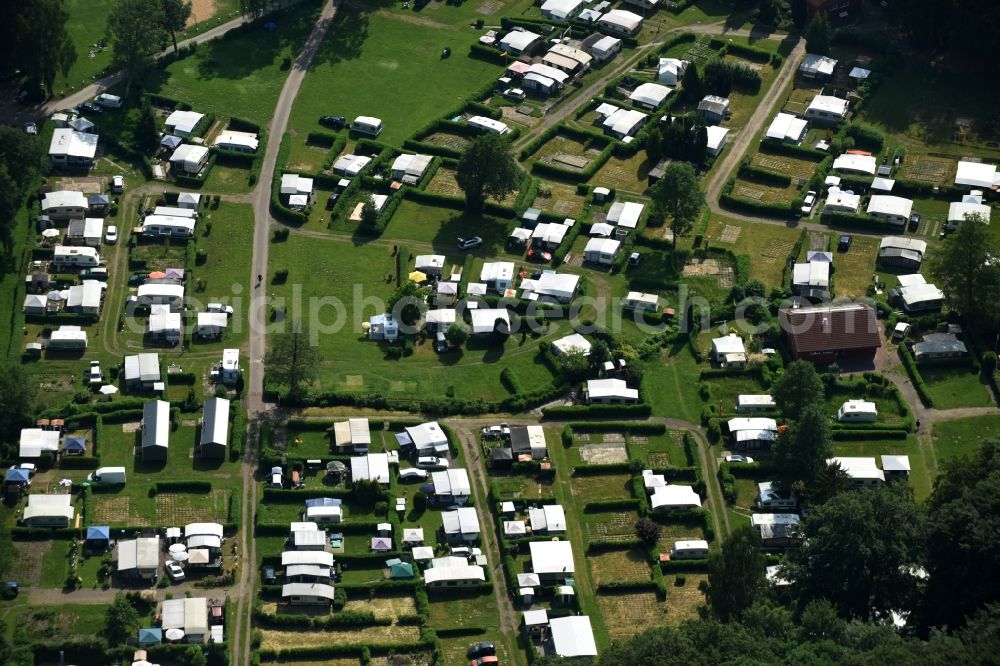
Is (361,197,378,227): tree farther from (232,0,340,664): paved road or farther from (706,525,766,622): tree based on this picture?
(706,525,766,622): tree

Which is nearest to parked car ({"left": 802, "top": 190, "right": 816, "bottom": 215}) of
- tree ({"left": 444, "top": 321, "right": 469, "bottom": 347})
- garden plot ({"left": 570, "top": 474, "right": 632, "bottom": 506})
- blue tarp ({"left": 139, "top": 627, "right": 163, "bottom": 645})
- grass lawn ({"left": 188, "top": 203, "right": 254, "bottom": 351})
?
tree ({"left": 444, "top": 321, "right": 469, "bottom": 347})

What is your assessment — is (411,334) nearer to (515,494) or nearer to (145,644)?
(515,494)

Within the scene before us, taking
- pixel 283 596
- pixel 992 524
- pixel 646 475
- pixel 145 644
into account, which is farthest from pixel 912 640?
pixel 145 644

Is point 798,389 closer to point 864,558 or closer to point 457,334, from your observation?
point 864,558

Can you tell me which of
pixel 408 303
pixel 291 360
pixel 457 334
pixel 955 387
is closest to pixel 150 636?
pixel 291 360

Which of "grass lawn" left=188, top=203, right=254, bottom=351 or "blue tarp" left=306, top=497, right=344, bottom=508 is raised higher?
"grass lawn" left=188, top=203, right=254, bottom=351


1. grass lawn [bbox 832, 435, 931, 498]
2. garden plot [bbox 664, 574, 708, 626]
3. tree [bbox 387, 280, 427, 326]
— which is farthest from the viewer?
tree [bbox 387, 280, 427, 326]
